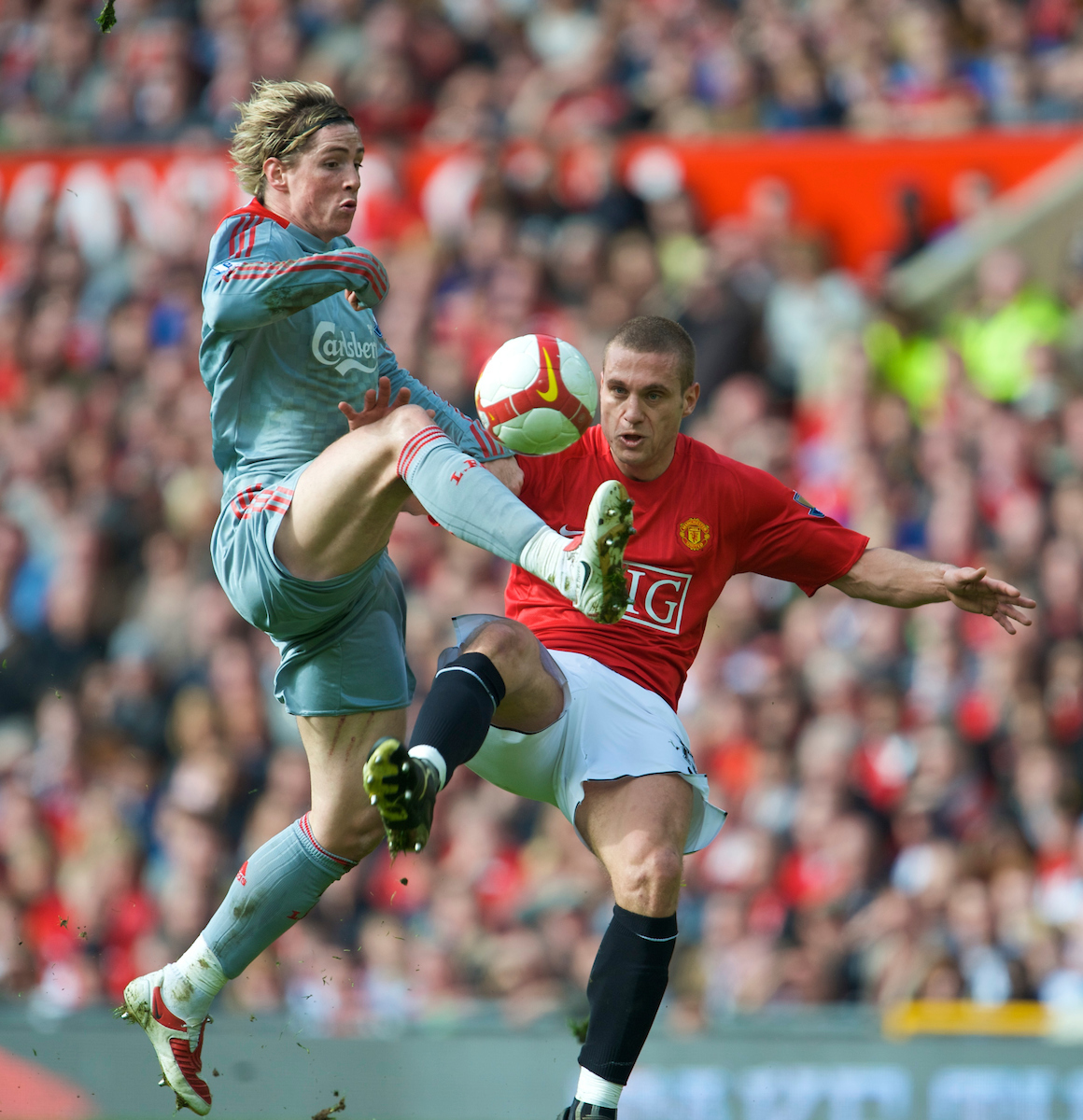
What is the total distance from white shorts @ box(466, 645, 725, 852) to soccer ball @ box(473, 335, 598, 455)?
66 centimetres

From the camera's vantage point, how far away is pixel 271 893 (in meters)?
5.14

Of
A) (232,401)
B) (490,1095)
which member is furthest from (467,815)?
(232,401)

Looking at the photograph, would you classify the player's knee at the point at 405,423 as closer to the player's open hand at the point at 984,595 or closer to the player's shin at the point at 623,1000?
the player's shin at the point at 623,1000

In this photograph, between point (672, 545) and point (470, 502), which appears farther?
point (672, 545)

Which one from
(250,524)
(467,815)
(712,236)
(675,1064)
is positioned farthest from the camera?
(712,236)

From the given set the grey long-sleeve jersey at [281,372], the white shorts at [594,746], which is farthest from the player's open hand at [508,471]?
the white shorts at [594,746]

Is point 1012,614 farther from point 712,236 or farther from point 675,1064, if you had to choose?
point 712,236

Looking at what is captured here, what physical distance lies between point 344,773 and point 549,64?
8780mm

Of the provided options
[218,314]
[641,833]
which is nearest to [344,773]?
[641,833]

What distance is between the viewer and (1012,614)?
5109 mm

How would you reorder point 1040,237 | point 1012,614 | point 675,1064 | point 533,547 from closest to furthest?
point 533,547, point 1012,614, point 675,1064, point 1040,237

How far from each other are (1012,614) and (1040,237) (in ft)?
20.4

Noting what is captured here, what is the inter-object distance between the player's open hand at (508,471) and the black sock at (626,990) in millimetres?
1256

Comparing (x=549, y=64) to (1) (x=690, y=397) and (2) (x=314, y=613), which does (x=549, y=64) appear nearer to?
(1) (x=690, y=397)
